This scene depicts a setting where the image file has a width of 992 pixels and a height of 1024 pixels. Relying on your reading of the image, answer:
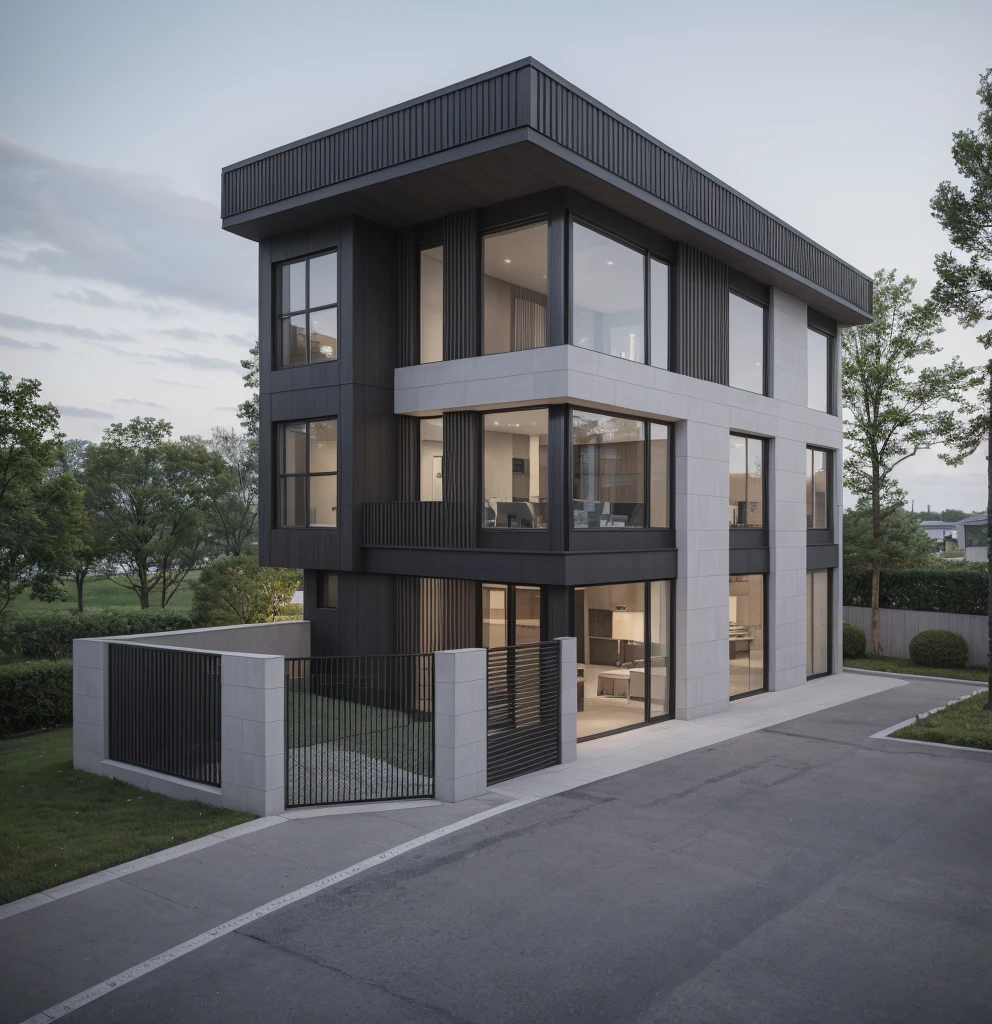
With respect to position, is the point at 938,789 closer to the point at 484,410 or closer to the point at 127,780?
the point at 484,410

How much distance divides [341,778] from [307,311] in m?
9.48

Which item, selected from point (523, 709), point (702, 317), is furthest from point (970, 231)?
point (523, 709)

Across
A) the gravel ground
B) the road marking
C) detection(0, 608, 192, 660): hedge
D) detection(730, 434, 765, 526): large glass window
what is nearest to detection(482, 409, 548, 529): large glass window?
the gravel ground

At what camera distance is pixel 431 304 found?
619 inches

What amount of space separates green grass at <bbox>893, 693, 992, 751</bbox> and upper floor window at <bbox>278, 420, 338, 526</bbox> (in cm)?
1112

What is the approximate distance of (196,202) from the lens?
62.7m

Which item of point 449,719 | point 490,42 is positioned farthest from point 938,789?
point 490,42

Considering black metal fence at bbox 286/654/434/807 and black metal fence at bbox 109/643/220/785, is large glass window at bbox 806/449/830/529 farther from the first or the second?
black metal fence at bbox 109/643/220/785

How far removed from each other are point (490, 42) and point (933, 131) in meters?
11.7

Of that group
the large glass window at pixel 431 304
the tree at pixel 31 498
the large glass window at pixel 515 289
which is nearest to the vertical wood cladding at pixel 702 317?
the large glass window at pixel 515 289

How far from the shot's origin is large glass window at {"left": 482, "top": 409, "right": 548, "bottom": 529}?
13852 mm

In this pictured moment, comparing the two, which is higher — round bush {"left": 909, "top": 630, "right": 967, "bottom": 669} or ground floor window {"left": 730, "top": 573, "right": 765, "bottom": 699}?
ground floor window {"left": 730, "top": 573, "right": 765, "bottom": 699}

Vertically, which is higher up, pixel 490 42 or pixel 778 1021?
pixel 490 42

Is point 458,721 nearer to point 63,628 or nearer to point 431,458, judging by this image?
point 431,458
